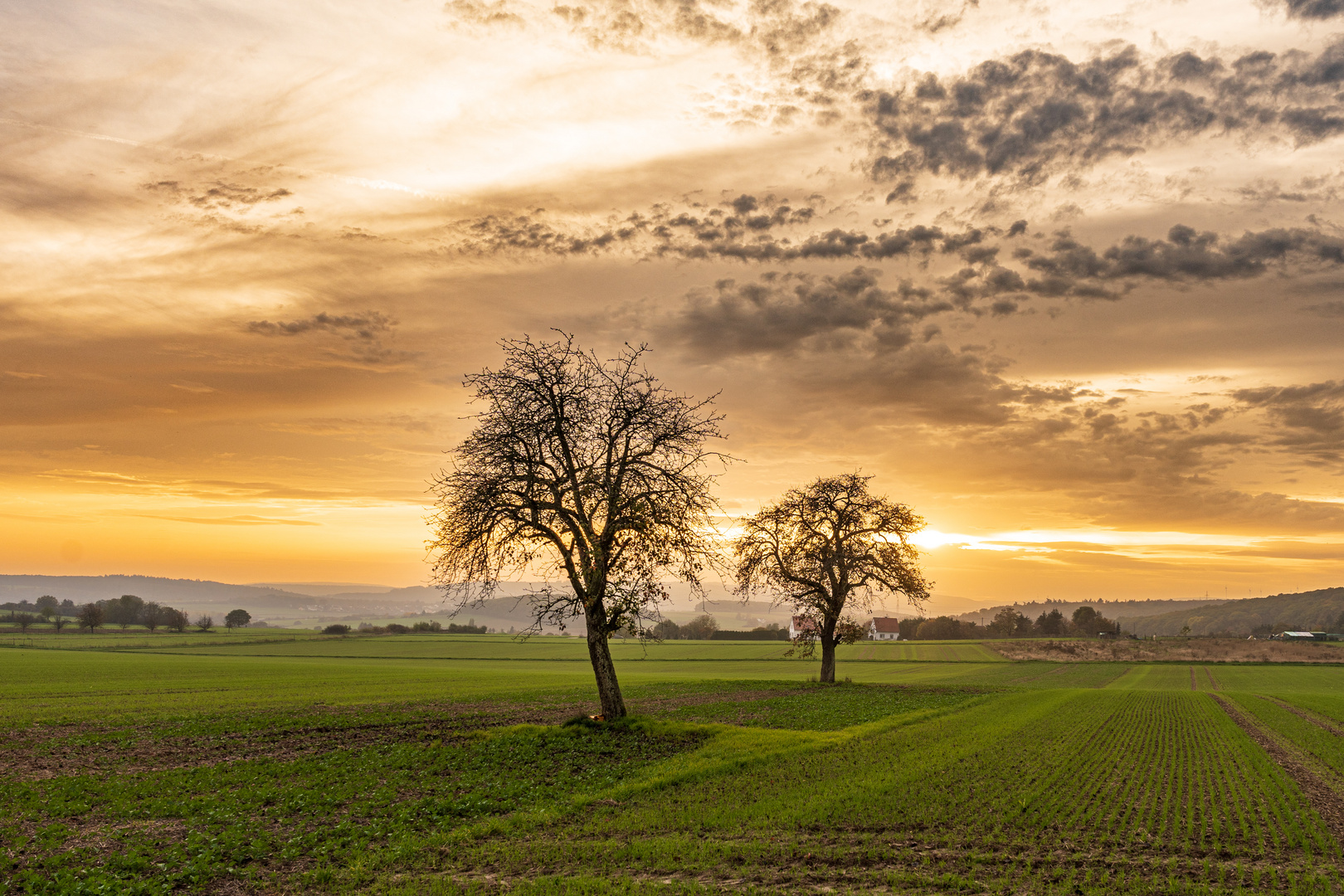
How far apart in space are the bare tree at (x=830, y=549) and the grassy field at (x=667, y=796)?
9757 millimetres

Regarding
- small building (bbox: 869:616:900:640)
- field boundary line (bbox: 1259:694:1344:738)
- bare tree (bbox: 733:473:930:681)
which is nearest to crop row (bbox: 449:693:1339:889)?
field boundary line (bbox: 1259:694:1344:738)

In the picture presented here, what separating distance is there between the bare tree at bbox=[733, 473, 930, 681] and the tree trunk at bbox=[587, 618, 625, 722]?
25849mm

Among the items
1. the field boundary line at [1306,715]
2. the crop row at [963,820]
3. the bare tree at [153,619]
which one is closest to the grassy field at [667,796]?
the crop row at [963,820]

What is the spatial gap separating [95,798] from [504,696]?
3201 cm

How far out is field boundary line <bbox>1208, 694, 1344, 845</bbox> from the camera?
2142 cm

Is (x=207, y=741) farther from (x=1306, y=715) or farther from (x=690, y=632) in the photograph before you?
(x=690, y=632)

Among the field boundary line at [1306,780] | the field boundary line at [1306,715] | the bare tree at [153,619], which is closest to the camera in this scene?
the field boundary line at [1306,780]

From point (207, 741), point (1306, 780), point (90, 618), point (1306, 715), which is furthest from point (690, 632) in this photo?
point (1306, 780)

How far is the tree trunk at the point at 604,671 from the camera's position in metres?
33.5

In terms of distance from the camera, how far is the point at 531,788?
22.9 meters

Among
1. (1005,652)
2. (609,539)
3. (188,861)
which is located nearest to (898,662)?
(1005,652)

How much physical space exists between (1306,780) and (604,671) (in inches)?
981

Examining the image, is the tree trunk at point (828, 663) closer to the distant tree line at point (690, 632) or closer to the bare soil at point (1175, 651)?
the bare soil at point (1175, 651)

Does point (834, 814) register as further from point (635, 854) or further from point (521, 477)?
point (521, 477)
